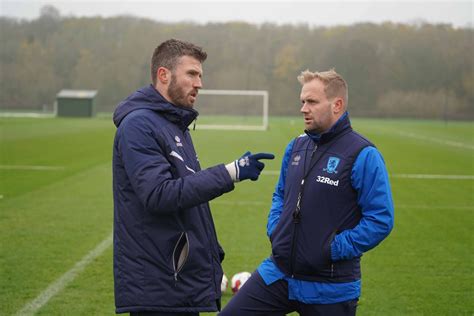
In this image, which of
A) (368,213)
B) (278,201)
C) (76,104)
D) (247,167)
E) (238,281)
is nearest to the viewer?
(247,167)

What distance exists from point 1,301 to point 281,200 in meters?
3.45

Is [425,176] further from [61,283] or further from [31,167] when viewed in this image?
[61,283]

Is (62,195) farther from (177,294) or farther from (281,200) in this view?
(177,294)

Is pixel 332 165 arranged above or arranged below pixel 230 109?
above

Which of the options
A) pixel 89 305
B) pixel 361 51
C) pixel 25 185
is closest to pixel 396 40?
pixel 361 51

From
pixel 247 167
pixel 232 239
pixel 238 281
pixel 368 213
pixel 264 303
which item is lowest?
pixel 232 239

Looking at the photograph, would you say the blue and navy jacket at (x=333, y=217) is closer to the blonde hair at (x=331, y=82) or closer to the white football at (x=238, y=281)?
the blonde hair at (x=331, y=82)

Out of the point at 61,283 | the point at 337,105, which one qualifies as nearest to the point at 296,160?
the point at 337,105

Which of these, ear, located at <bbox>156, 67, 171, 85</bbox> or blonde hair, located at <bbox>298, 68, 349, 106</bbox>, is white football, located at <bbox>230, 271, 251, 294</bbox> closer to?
blonde hair, located at <bbox>298, 68, 349, 106</bbox>

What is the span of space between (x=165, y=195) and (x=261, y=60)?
96932 millimetres

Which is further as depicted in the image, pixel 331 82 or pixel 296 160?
pixel 296 160

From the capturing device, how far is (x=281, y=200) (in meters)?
4.79

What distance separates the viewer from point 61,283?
24.2ft

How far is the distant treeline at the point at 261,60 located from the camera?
8638 cm
